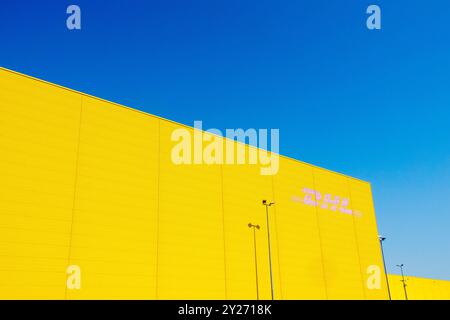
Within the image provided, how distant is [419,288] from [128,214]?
67.7 meters

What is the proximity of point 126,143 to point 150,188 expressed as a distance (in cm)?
433

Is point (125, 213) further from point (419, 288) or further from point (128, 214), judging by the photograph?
point (419, 288)

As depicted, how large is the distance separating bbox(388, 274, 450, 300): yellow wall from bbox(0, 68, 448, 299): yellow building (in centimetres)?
2681

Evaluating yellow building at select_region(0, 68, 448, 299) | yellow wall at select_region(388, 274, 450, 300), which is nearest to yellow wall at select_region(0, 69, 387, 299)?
yellow building at select_region(0, 68, 448, 299)

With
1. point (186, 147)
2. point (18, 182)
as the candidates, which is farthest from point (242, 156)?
point (18, 182)

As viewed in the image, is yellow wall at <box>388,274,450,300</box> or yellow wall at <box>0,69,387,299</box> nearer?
yellow wall at <box>0,69,387,299</box>

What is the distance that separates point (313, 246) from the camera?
1939 inches

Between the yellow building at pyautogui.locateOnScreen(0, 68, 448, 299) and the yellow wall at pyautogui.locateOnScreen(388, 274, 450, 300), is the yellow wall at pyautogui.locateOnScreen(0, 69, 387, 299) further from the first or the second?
the yellow wall at pyautogui.locateOnScreen(388, 274, 450, 300)

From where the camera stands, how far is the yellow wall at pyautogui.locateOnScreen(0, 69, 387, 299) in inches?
1164

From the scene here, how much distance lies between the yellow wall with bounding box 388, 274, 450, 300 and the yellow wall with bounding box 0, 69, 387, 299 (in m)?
29.1

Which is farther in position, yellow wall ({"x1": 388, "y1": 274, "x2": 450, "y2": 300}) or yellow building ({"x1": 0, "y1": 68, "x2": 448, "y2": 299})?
yellow wall ({"x1": 388, "y1": 274, "x2": 450, "y2": 300})

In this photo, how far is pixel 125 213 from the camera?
3444 centimetres
